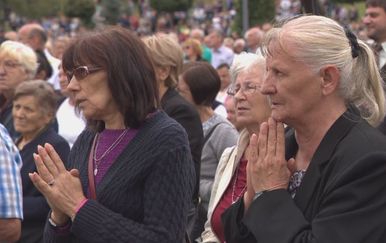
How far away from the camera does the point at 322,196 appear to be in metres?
2.79

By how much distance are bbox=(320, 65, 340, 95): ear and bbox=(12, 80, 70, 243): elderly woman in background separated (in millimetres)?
2861

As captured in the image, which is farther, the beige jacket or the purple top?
the beige jacket

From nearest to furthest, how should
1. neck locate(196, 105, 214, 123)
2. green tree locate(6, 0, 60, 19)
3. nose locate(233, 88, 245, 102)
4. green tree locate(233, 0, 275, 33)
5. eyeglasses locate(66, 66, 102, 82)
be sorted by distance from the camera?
eyeglasses locate(66, 66, 102, 82) → nose locate(233, 88, 245, 102) → neck locate(196, 105, 214, 123) → green tree locate(233, 0, 275, 33) → green tree locate(6, 0, 60, 19)

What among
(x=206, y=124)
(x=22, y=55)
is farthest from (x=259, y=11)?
(x=206, y=124)

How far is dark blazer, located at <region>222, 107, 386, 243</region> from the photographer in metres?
2.69

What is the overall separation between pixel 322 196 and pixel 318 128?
0.88 ft

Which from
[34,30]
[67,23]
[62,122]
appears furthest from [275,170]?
[67,23]

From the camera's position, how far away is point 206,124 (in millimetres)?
6215

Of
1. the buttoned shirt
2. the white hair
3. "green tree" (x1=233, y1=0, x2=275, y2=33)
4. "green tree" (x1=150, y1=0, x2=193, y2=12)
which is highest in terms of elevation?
the white hair

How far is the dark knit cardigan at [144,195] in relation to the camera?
3.24 m

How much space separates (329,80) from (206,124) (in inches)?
132

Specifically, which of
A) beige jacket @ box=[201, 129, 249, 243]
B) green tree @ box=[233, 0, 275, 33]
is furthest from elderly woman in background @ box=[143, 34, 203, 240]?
green tree @ box=[233, 0, 275, 33]

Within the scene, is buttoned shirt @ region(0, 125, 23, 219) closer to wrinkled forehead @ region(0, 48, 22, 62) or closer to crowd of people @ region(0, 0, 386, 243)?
crowd of people @ region(0, 0, 386, 243)

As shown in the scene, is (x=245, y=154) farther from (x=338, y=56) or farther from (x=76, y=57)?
(x=338, y=56)
